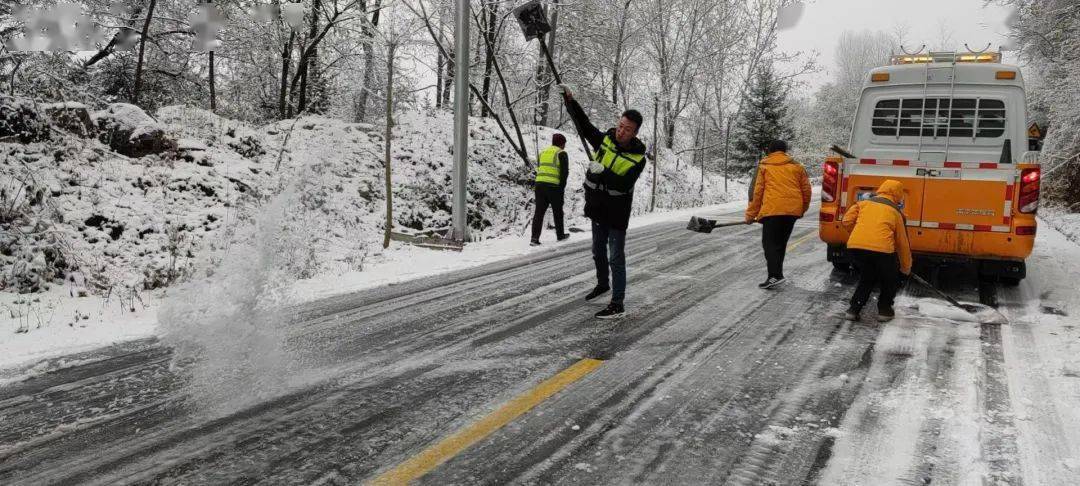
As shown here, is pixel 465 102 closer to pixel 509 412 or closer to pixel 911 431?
pixel 509 412

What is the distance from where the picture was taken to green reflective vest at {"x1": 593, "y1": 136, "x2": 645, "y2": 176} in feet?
18.8

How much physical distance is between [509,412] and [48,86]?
10.4 meters

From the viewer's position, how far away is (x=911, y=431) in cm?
336

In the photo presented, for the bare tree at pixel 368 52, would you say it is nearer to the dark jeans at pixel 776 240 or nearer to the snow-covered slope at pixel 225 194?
the snow-covered slope at pixel 225 194

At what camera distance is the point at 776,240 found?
7.43 m

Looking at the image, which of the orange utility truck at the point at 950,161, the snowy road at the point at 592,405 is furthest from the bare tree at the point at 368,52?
the snowy road at the point at 592,405

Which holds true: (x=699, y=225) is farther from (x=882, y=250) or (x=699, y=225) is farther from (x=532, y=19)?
(x=532, y=19)

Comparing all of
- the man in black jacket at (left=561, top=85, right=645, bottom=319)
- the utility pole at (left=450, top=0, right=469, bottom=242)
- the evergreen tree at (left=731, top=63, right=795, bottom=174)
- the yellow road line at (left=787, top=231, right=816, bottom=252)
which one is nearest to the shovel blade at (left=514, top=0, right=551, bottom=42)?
the man in black jacket at (left=561, top=85, right=645, bottom=319)

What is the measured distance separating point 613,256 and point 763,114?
102 feet

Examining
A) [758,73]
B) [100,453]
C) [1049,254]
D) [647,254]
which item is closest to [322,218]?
[647,254]

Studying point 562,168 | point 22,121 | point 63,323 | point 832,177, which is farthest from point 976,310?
point 22,121

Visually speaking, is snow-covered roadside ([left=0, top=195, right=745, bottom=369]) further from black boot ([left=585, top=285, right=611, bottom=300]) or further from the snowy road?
black boot ([left=585, top=285, right=611, bottom=300])

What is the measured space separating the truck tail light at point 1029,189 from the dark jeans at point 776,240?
7.60 feet

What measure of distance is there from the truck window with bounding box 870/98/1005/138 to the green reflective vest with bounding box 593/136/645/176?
12.9ft
